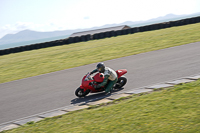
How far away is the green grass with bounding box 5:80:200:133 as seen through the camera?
473 centimetres

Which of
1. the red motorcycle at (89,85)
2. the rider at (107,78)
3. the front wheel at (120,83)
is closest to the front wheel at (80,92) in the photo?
the red motorcycle at (89,85)

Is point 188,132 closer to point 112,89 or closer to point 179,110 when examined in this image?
point 179,110

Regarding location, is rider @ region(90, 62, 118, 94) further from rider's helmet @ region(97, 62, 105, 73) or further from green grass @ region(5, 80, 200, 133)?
green grass @ region(5, 80, 200, 133)

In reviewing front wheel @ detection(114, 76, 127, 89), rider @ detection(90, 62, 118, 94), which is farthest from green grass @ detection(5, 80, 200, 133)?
front wheel @ detection(114, 76, 127, 89)

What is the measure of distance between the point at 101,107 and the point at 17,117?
7.64 feet

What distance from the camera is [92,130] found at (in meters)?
5.00

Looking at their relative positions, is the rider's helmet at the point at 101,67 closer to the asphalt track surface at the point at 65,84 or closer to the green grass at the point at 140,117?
the asphalt track surface at the point at 65,84

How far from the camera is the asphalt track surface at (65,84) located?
25.1ft

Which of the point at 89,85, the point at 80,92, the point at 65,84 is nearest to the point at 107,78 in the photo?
the point at 89,85

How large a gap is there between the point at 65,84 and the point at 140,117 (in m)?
5.30

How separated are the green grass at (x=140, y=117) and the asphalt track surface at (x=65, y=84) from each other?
1417 millimetres

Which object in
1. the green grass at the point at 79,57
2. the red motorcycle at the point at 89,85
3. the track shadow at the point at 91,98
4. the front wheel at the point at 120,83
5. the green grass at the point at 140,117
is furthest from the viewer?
the green grass at the point at 79,57

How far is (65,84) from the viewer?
10.1m

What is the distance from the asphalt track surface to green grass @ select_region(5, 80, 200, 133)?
4.65ft
